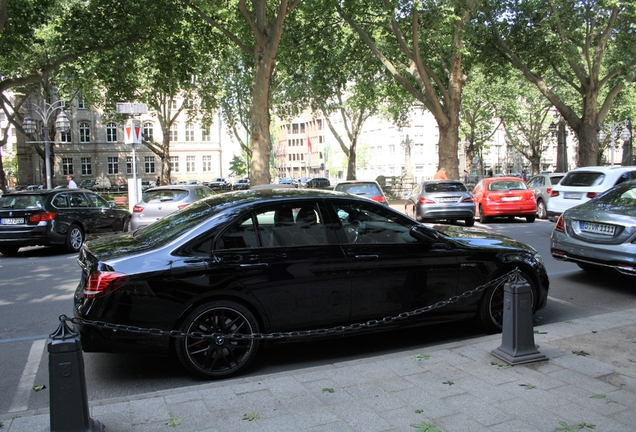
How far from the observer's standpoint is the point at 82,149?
6612 centimetres

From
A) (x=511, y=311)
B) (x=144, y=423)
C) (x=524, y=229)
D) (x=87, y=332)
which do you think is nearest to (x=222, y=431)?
(x=144, y=423)

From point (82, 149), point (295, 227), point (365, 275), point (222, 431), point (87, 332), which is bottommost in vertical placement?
point (222, 431)

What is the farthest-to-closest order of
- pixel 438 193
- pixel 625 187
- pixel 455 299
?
pixel 438 193
pixel 625 187
pixel 455 299

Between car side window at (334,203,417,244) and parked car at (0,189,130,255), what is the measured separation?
9.26 m

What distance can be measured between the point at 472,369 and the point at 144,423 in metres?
2.60

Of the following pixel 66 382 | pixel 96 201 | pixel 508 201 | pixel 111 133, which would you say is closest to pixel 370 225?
pixel 66 382

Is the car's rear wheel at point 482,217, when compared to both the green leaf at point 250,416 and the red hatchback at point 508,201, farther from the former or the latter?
the green leaf at point 250,416

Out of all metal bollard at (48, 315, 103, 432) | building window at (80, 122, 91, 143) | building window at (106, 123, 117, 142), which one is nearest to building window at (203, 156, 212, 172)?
building window at (106, 123, 117, 142)

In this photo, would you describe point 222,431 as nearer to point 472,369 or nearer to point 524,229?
point 472,369

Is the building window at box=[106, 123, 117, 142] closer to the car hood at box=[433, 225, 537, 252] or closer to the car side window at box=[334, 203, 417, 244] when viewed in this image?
the car hood at box=[433, 225, 537, 252]

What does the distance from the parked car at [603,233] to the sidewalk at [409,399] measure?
8.98 feet

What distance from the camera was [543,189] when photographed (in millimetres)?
20344

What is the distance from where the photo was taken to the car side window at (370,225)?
5.17m

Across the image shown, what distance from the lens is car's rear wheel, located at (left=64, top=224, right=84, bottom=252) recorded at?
12500 mm
